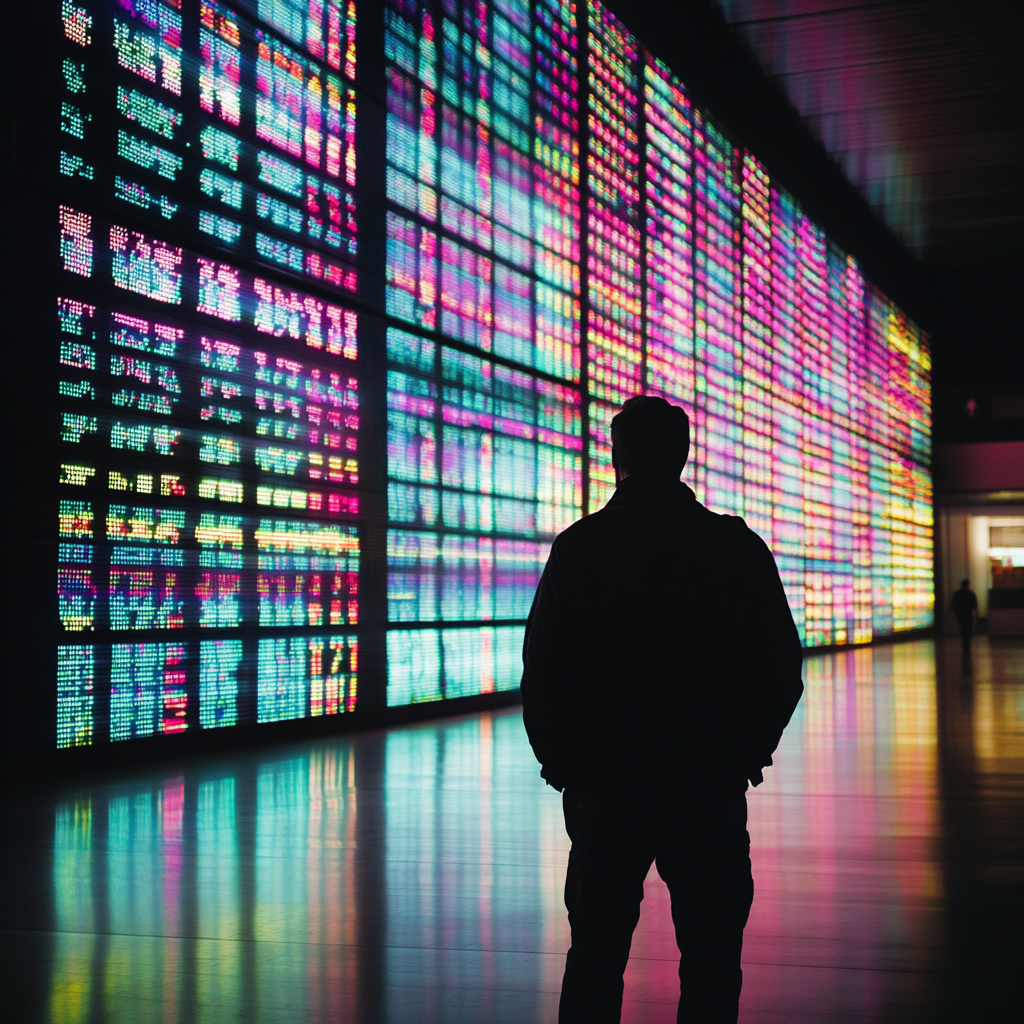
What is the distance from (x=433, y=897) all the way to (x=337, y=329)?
867 cm

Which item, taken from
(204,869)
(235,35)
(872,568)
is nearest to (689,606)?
(204,869)

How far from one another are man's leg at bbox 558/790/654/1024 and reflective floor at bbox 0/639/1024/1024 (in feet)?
4.01

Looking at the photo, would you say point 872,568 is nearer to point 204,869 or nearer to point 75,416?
point 75,416

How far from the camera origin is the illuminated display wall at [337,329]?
1034cm

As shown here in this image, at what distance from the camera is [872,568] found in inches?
1543

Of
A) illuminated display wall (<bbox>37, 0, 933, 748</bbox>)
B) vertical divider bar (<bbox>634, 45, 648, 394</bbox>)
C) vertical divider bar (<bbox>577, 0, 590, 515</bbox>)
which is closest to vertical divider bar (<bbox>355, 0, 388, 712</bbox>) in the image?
illuminated display wall (<bbox>37, 0, 933, 748</bbox>)

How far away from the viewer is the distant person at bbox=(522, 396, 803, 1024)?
2.76m

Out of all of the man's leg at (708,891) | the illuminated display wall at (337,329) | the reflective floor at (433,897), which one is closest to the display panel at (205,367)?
the illuminated display wall at (337,329)

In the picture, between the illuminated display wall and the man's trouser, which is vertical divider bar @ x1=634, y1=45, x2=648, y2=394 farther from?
the man's trouser

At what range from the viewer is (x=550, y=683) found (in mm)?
2799

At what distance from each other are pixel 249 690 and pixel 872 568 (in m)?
30.0

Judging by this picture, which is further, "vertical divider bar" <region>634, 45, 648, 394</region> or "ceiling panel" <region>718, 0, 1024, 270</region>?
"ceiling panel" <region>718, 0, 1024, 270</region>

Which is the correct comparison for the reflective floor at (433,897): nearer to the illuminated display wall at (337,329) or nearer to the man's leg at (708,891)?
the man's leg at (708,891)

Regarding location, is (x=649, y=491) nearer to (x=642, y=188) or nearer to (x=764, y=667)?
(x=764, y=667)
